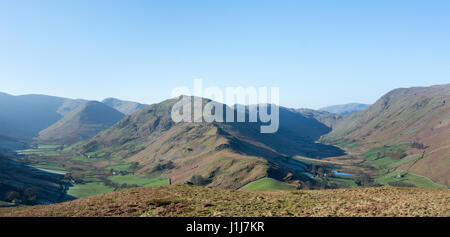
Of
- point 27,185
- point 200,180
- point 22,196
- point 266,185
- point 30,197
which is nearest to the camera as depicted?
point 30,197

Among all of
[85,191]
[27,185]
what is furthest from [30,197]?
[85,191]

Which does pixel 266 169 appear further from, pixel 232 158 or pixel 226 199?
pixel 226 199

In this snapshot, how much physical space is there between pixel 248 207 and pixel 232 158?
562ft

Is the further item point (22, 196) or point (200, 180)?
point (200, 180)

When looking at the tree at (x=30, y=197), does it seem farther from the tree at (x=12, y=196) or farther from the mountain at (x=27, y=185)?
the tree at (x=12, y=196)

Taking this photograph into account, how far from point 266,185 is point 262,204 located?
369 feet

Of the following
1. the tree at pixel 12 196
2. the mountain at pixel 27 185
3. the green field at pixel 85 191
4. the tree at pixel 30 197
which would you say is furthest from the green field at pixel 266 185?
the tree at pixel 12 196

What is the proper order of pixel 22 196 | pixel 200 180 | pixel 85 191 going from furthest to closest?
pixel 85 191 < pixel 200 180 < pixel 22 196

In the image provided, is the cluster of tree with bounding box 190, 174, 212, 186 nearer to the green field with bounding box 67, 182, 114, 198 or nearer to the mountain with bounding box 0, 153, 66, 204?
the green field with bounding box 67, 182, 114, 198

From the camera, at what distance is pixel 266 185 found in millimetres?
135875

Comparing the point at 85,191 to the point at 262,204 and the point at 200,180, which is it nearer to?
the point at 200,180

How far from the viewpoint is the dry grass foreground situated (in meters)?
23.8
